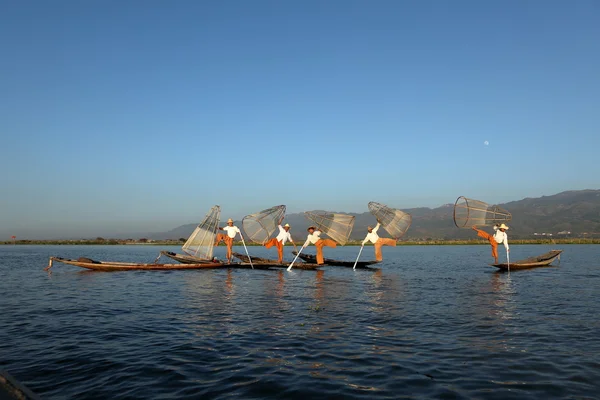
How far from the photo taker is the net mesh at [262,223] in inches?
1372

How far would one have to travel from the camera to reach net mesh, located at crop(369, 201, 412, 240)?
37.5 meters

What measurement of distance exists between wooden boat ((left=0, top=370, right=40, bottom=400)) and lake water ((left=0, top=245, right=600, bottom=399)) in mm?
3896

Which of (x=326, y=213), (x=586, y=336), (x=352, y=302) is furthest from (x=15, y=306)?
(x=326, y=213)

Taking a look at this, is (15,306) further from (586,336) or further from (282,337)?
(586,336)

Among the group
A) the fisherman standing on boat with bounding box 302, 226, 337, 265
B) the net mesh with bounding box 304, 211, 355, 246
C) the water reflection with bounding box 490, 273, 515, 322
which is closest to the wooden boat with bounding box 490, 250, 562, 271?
the water reflection with bounding box 490, 273, 515, 322

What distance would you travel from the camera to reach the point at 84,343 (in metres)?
11.1

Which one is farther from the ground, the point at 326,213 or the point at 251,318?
the point at 326,213

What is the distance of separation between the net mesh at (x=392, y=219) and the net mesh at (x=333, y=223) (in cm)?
328

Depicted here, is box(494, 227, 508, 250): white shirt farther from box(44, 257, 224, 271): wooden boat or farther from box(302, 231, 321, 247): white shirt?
box(44, 257, 224, 271): wooden boat

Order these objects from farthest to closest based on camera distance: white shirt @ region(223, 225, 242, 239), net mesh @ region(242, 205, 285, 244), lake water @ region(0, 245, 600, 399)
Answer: net mesh @ region(242, 205, 285, 244), white shirt @ region(223, 225, 242, 239), lake water @ region(0, 245, 600, 399)

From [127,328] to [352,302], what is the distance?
9.22 m

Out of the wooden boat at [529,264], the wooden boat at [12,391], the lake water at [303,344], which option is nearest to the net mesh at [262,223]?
the lake water at [303,344]

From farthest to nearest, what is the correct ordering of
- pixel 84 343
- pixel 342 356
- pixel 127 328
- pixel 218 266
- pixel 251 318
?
pixel 218 266, pixel 251 318, pixel 127 328, pixel 84 343, pixel 342 356

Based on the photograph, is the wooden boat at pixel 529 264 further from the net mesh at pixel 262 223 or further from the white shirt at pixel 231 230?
the white shirt at pixel 231 230
